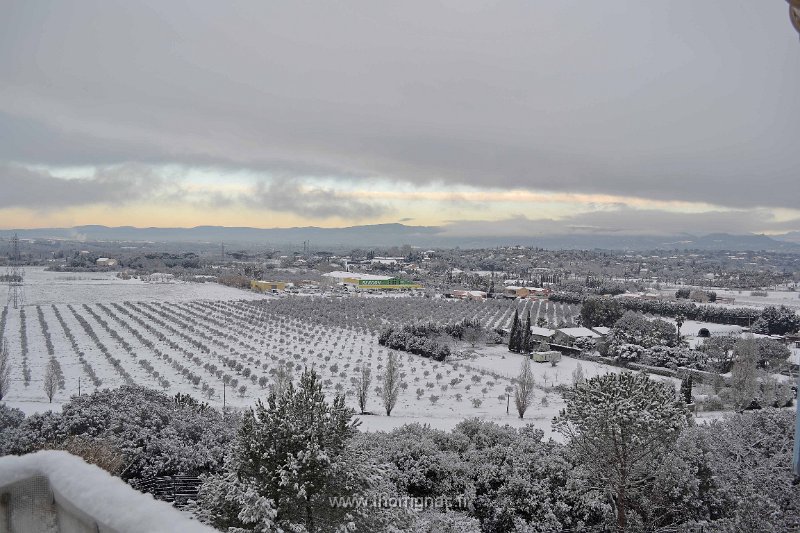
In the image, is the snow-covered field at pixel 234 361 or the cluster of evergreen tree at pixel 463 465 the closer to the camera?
the cluster of evergreen tree at pixel 463 465

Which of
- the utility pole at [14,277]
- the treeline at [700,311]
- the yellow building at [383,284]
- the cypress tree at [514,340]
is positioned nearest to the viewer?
the cypress tree at [514,340]

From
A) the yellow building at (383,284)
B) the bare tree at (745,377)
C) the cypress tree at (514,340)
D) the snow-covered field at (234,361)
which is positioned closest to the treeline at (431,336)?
the snow-covered field at (234,361)

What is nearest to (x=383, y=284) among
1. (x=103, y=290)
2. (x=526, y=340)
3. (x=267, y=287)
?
(x=267, y=287)

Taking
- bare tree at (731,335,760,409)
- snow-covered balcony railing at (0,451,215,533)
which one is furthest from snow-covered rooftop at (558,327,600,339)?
snow-covered balcony railing at (0,451,215,533)

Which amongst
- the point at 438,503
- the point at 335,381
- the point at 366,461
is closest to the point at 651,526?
the point at 438,503

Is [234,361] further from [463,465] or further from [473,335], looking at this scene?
[463,465]

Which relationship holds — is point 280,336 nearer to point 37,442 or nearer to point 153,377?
point 153,377

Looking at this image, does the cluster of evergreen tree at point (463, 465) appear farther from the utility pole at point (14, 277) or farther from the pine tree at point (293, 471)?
the utility pole at point (14, 277)

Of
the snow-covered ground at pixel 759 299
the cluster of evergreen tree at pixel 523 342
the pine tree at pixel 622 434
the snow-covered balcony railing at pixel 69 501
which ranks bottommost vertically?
the snow-covered ground at pixel 759 299
